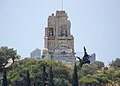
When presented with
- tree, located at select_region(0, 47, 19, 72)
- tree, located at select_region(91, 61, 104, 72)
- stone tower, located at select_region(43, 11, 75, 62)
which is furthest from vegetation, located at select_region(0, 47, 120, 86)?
stone tower, located at select_region(43, 11, 75, 62)

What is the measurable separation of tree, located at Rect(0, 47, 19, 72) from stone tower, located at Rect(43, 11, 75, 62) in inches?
505

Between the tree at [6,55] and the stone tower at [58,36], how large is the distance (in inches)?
505

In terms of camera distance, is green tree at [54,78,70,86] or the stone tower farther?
the stone tower

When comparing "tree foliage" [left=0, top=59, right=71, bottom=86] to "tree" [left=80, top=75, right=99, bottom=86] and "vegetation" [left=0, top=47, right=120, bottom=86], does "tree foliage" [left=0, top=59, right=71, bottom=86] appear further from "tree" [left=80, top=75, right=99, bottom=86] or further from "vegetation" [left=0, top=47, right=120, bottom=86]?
"tree" [left=80, top=75, right=99, bottom=86]

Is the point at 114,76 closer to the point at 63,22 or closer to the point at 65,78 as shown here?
the point at 65,78

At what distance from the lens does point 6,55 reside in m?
96.6

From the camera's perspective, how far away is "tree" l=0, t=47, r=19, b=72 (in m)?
94.6

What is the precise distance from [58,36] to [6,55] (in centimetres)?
1870

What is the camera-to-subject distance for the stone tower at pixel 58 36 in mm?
111569

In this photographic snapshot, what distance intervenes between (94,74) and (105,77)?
4.14m

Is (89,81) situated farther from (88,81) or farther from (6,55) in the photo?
(6,55)

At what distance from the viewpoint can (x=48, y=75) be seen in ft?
273

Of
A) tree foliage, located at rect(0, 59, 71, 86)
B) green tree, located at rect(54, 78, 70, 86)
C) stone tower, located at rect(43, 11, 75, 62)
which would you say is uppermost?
stone tower, located at rect(43, 11, 75, 62)

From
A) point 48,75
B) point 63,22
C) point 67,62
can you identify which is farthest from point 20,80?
point 63,22
